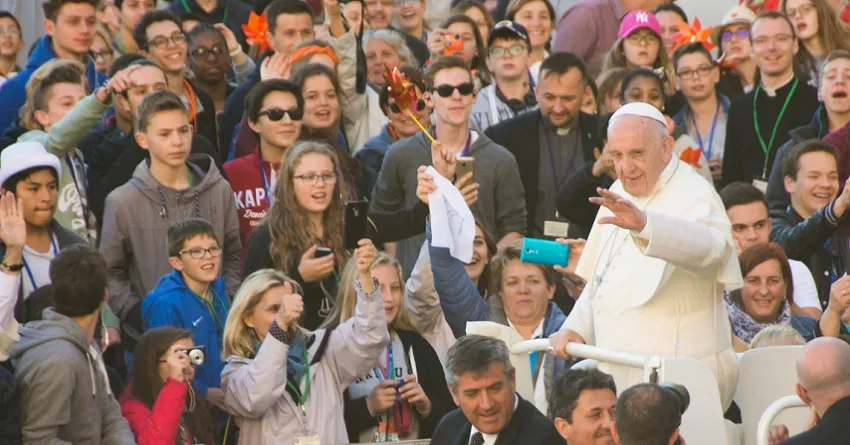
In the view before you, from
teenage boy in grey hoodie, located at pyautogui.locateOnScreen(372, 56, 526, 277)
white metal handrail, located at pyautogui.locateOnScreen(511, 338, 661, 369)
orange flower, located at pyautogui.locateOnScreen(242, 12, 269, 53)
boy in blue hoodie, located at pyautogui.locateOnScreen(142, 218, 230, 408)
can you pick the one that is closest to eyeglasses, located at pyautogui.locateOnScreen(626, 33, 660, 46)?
teenage boy in grey hoodie, located at pyautogui.locateOnScreen(372, 56, 526, 277)

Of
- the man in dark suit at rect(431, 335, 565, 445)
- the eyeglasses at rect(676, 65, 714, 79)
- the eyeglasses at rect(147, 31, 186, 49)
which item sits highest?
the eyeglasses at rect(147, 31, 186, 49)

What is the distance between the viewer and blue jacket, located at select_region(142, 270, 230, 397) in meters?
8.77

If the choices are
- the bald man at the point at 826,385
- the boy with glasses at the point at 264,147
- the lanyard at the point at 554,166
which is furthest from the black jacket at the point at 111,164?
the bald man at the point at 826,385

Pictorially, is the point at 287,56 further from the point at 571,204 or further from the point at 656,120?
the point at 656,120

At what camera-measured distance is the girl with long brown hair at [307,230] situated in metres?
9.23

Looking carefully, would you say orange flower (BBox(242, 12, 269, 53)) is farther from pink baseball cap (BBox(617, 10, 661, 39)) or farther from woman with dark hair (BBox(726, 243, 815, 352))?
woman with dark hair (BBox(726, 243, 815, 352))

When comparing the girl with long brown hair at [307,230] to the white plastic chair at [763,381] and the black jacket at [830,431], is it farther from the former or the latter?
the black jacket at [830,431]

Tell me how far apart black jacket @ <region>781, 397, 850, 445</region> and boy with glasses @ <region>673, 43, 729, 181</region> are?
505 centimetres

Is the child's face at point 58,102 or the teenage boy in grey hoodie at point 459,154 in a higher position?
the child's face at point 58,102

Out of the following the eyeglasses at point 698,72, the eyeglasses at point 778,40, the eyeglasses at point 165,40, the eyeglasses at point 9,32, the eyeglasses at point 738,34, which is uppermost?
the eyeglasses at point 9,32

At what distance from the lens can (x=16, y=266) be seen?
8336mm

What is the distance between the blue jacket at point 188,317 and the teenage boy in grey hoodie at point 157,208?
258 mm

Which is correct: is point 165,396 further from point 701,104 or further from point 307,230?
point 701,104

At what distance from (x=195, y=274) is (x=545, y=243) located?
5.84ft
